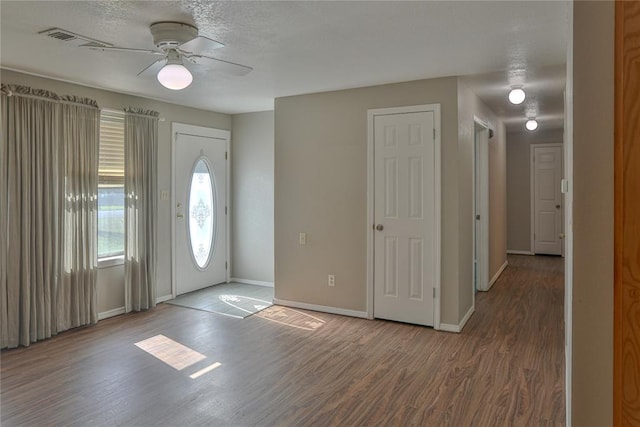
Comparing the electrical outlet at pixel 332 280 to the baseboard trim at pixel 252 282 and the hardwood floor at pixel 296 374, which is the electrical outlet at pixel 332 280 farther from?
the baseboard trim at pixel 252 282

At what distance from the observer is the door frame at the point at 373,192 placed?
410 cm

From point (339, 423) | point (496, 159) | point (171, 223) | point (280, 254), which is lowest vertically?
point (339, 423)

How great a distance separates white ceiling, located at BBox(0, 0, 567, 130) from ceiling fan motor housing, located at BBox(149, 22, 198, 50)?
0.05 m

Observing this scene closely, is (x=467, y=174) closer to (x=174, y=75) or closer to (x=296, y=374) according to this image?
(x=296, y=374)

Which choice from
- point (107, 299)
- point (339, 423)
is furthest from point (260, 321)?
point (339, 423)

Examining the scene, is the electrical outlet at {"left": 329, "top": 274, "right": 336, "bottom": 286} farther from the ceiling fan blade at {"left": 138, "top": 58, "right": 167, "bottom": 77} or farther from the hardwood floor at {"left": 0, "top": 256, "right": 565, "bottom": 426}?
the ceiling fan blade at {"left": 138, "top": 58, "right": 167, "bottom": 77}

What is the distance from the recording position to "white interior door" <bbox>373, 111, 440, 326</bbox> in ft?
13.6

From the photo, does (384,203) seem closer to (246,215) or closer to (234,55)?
(234,55)

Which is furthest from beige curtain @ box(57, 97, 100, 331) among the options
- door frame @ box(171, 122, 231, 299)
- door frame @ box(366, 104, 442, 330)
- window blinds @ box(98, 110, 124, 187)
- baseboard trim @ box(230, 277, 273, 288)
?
door frame @ box(366, 104, 442, 330)

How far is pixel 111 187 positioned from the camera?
182 inches

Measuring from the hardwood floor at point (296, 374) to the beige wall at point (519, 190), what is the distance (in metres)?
4.57

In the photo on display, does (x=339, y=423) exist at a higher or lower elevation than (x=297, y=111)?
lower

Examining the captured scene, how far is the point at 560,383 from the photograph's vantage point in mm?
2990

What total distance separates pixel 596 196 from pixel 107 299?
4.78 m
